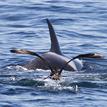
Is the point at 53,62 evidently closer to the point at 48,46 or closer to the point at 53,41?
the point at 53,41

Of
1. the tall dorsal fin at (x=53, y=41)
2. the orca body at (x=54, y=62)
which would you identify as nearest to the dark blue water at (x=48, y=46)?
the orca body at (x=54, y=62)

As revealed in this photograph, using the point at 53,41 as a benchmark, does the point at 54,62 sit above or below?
below

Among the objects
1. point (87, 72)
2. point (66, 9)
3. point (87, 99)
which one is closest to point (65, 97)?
point (87, 99)

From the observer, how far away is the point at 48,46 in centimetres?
2181

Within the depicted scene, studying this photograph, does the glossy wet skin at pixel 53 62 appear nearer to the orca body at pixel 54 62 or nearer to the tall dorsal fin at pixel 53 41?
the orca body at pixel 54 62

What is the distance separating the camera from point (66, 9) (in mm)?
28219

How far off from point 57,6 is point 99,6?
162 centimetres

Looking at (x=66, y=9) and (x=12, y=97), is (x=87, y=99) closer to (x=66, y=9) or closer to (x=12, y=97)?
(x=12, y=97)

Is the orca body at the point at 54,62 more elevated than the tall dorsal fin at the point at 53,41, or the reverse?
the tall dorsal fin at the point at 53,41

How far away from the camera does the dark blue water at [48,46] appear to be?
47.8 ft

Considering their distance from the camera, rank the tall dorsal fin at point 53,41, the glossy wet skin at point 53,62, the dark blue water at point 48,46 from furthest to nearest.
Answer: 1. the tall dorsal fin at point 53,41
2. the glossy wet skin at point 53,62
3. the dark blue water at point 48,46

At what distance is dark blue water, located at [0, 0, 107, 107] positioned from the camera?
1458cm

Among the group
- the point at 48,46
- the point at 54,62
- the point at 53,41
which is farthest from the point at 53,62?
the point at 48,46

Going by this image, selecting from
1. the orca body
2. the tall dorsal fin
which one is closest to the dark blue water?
the orca body
